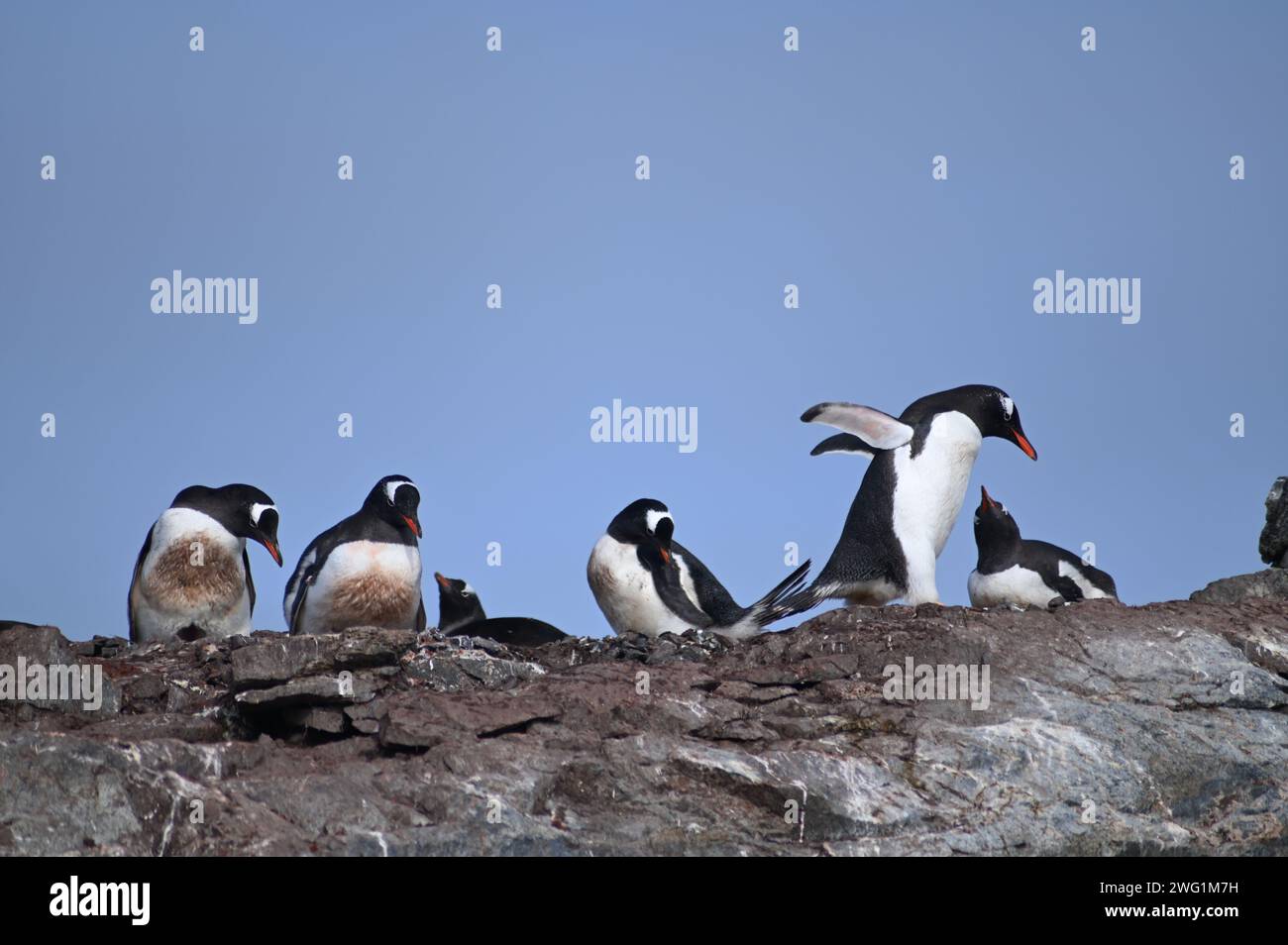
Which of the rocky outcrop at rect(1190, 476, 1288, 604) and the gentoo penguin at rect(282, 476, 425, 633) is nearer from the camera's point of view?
the gentoo penguin at rect(282, 476, 425, 633)

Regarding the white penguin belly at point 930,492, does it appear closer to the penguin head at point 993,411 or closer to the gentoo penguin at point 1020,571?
the penguin head at point 993,411

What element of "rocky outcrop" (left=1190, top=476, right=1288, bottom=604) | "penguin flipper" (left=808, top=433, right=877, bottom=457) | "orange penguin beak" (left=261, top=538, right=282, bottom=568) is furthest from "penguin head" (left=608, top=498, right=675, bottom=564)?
"rocky outcrop" (left=1190, top=476, right=1288, bottom=604)

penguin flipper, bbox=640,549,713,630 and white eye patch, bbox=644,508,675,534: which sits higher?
white eye patch, bbox=644,508,675,534

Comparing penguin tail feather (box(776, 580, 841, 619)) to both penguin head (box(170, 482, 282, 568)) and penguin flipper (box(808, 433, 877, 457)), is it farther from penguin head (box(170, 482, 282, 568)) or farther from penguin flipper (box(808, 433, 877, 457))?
penguin head (box(170, 482, 282, 568))

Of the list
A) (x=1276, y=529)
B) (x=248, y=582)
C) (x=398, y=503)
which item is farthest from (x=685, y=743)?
(x=1276, y=529)

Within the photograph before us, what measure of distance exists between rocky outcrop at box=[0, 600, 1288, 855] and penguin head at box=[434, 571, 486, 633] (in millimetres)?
3082

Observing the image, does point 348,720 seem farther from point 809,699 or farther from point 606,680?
point 809,699

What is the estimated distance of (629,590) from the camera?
887cm

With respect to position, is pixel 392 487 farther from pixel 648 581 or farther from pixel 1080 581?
pixel 1080 581

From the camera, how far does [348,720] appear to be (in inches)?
241

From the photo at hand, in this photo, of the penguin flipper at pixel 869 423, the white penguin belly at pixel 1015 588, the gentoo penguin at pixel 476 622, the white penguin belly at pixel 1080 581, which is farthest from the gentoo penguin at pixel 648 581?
the white penguin belly at pixel 1080 581

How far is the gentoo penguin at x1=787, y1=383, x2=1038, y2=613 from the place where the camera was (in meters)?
8.24

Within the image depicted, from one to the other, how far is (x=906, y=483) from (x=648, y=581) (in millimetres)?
1648
